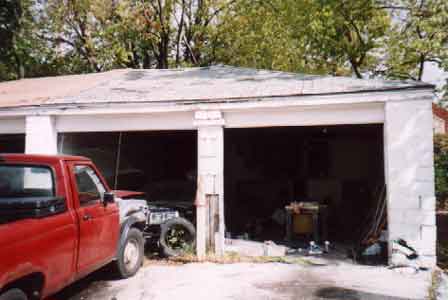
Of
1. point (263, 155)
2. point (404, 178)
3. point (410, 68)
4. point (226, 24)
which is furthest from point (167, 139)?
point (410, 68)

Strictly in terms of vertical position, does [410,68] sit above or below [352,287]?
above

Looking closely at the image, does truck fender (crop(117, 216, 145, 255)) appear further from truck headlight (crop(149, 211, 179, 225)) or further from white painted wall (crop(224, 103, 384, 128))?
white painted wall (crop(224, 103, 384, 128))

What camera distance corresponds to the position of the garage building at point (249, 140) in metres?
7.11

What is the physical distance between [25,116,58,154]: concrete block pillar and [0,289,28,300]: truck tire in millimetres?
5867

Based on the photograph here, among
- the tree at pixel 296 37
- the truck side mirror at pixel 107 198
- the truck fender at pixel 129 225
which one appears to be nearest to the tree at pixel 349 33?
the tree at pixel 296 37

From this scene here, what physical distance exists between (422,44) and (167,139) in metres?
10.5

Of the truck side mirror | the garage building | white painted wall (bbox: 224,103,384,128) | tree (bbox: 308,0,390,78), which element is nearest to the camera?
the truck side mirror

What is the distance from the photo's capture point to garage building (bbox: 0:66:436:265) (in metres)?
7.11

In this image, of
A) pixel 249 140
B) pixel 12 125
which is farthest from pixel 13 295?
pixel 249 140

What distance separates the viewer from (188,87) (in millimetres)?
10031

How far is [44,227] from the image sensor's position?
13.6 feet

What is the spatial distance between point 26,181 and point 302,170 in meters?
11.3

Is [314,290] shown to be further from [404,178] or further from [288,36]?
[288,36]

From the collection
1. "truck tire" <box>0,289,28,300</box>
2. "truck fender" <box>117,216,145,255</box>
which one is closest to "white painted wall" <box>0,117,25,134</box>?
"truck fender" <box>117,216,145,255</box>
